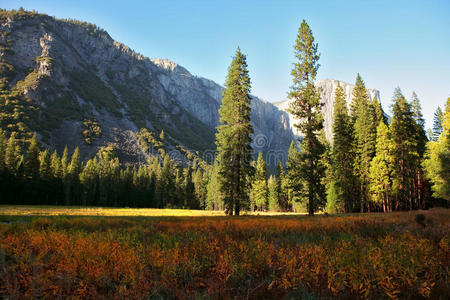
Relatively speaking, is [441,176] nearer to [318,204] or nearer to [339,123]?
[339,123]

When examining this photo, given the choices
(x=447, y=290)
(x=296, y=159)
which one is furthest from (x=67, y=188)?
(x=447, y=290)

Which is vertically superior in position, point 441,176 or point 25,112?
point 25,112

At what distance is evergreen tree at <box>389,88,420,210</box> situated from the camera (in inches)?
1171

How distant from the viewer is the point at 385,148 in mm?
29766

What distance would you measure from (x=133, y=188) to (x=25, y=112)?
3949 inches

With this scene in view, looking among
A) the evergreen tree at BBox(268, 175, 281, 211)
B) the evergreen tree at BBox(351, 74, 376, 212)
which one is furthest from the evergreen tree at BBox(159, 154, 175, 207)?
the evergreen tree at BBox(351, 74, 376, 212)

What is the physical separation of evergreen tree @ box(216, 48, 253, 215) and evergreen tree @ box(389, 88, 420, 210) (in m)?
21.2

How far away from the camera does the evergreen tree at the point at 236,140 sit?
21.5 m

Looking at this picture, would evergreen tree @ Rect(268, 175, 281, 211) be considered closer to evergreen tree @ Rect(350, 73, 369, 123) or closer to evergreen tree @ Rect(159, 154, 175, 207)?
evergreen tree @ Rect(350, 73, 369, 123)

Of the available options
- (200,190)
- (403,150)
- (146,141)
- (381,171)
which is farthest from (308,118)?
(146,141)

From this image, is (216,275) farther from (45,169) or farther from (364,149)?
(45,169)

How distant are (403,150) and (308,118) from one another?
21189mm

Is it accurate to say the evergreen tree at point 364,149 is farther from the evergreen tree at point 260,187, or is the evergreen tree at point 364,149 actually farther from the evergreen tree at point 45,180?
the evergreen tree at point 45,180

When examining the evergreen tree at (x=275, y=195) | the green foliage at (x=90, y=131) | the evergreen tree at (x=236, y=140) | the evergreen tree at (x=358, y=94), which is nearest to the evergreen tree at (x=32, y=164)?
the evergreen tree at (x=236, y=140)
